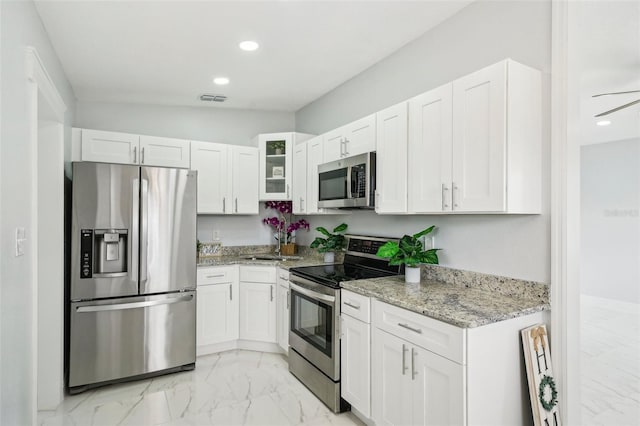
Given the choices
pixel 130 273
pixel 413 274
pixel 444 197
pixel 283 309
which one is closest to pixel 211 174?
pixel 130 273

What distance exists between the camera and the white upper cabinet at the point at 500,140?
1.81 m

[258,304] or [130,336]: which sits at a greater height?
[258,304]

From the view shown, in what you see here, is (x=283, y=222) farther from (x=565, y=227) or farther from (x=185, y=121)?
(x=565, y=227)

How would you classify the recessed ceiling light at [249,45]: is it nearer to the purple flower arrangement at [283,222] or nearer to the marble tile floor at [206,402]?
the purple flower arrangement at [283,222]

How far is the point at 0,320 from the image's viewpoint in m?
1.49

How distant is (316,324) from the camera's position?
2738mm

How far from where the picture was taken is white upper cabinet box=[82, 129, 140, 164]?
132 inches

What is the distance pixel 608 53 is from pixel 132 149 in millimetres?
4145

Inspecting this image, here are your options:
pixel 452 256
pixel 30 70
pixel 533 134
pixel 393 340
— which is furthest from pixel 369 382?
pixel 30 70

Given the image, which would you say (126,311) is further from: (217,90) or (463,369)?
(463,369)

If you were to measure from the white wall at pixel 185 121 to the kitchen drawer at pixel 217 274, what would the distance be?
157 centimetres

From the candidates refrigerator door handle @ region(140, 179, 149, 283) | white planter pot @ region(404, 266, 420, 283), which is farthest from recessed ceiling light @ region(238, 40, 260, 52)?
white planter pot @ region(404, 266, 420, 283)

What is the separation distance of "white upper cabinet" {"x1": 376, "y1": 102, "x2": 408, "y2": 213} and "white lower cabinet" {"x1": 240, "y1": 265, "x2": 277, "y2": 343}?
1.46 m

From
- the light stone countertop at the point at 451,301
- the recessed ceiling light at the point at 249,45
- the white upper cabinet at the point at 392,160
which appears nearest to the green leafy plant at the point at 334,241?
the white upper cabinet at the point at 392,160
